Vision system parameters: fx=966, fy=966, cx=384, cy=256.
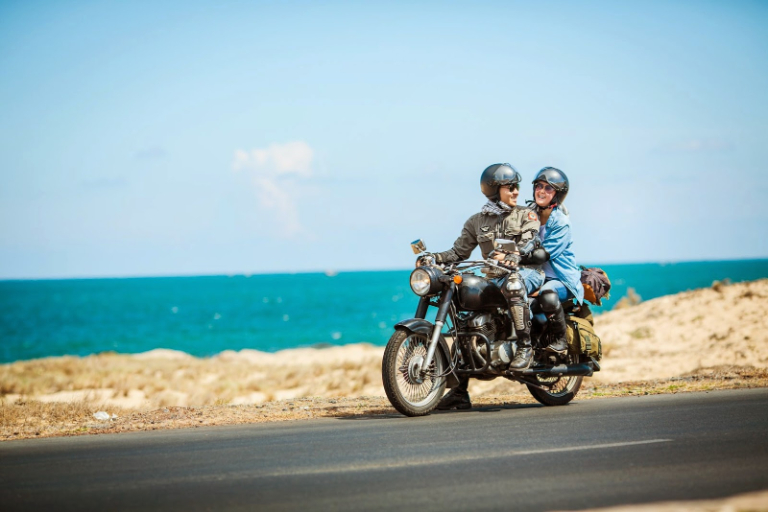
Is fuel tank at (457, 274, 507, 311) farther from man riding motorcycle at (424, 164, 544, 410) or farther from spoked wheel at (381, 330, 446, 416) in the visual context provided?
spoked wheel at (381, 330, 446, 416)

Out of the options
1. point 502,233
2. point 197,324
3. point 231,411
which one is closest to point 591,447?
point 502,233

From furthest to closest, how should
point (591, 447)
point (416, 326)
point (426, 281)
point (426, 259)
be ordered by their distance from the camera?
point (426, 259) → point (426, 281) → point (416, 326) → point (591, 447)

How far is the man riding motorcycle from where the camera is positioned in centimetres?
1109

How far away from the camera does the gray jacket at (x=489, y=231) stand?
11.3m

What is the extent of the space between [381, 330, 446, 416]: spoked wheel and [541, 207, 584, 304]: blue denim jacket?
1.94m

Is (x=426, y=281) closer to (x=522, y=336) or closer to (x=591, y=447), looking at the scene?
(x=522, y=336)

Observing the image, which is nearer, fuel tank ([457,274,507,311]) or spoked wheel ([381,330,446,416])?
spoked wheel ([381,330,446,416])

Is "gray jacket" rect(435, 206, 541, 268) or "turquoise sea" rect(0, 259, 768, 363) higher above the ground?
"turquoise sea" rect(0, 259, 768, 363)

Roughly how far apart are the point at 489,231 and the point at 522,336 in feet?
A: 4.24

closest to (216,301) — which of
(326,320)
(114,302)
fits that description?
(114,302)

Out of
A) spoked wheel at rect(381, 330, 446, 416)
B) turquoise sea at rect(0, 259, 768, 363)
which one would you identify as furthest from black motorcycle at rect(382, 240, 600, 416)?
turquoise sea at rect(0, 259, 768, 363)

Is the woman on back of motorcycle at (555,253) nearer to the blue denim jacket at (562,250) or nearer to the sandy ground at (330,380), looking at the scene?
the blue denim jacket at (562,250)

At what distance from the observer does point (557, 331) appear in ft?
37.9

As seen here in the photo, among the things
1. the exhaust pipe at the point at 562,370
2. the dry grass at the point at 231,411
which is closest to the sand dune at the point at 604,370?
the dry grass at the point at 231,411
